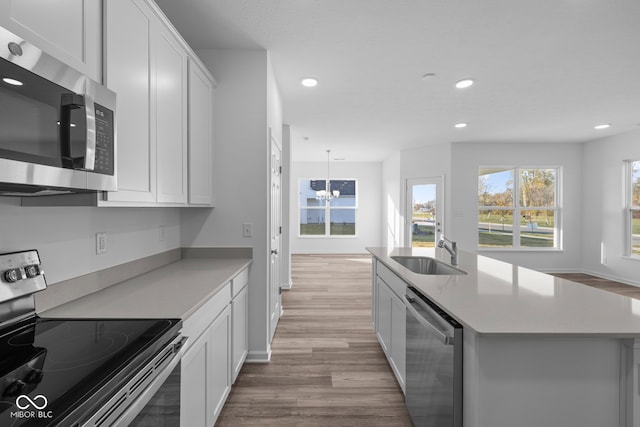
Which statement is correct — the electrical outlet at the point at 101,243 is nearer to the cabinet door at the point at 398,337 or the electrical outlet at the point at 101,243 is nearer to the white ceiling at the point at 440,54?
the white ceiling at the point at 440,54

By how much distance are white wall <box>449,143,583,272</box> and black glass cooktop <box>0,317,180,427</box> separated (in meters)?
6.40

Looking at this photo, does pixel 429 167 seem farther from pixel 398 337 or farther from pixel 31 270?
pixel 31 270

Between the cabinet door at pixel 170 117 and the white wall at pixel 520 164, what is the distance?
225 inches

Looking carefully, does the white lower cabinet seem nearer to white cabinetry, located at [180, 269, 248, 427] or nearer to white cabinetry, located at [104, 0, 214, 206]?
white cabinetry, located at [180, 269, 248, 427]

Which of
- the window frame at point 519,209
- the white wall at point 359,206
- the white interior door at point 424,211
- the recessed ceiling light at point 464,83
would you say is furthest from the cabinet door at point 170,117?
the white wall at point 359,206

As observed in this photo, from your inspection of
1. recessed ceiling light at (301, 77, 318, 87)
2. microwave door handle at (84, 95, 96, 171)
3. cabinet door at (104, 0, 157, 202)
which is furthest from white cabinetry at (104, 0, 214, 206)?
recessed ceiling light at (301, 77, 318, 87)

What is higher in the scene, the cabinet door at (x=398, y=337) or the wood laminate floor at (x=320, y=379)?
the cabinet door at (x=398, y=337)

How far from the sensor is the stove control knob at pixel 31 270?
1192 millimetres

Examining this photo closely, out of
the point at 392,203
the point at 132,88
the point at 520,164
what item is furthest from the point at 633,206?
the point at 132,88

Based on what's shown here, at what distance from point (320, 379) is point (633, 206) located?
6.52 meters

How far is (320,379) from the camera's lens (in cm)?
241

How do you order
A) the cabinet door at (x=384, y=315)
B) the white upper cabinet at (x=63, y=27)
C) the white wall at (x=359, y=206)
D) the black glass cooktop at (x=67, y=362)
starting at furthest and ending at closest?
1. the white wall at (x=359, y=206)
2. the cabinet door at (x=384, y=315)
3. the white upper cabinet at (x=63, y=27)
4. the black glass cooktop at (x=67, y=362)

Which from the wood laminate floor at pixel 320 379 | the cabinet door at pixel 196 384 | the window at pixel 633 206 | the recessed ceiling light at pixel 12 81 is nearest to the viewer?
the recessed ceiling light at pixel 12 81

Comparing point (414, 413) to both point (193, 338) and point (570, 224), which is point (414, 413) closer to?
point (193, 338)
